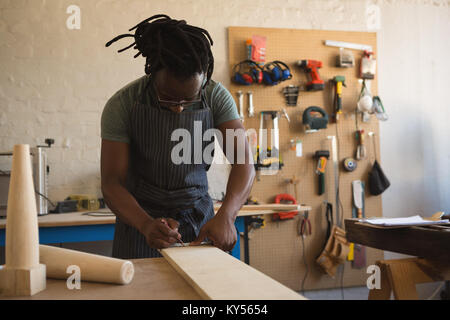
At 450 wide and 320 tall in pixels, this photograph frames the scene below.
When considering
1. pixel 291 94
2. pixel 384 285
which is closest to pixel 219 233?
pixel 384 285

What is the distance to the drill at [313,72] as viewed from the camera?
3.60m

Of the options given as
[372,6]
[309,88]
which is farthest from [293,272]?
[372,6]

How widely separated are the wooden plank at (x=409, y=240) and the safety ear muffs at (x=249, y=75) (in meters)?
1.93

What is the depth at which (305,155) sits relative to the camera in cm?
368

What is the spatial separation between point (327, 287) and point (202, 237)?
271 centimetres

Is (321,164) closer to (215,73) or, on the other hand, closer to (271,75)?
(271,75)

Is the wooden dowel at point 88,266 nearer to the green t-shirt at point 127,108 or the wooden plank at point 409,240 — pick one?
the green t-shirt at point 127,108

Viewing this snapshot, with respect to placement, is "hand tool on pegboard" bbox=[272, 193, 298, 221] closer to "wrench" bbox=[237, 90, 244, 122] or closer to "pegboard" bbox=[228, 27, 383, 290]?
"pegboard" bbox=[228, 27, 383, 290]

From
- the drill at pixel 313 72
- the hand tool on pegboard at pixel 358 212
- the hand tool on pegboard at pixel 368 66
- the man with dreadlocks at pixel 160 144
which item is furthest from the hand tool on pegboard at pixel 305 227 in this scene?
the man with dreadlocks at pixel 160 144

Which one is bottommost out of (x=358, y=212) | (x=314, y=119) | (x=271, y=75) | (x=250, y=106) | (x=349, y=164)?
(x=358, y=212)

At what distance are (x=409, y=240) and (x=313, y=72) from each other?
2.33m

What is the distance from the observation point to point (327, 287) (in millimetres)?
3672
